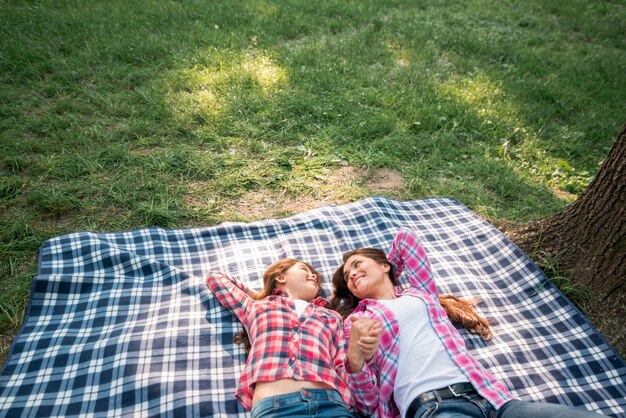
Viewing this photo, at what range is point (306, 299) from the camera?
3.06 metres

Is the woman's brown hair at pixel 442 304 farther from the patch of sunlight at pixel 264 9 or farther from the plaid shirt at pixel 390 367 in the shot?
the patch of sunlight at pixel 264 9

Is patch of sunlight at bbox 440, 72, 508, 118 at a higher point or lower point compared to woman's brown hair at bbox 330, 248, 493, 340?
higher

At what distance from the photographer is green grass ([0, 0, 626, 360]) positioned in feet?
14.3

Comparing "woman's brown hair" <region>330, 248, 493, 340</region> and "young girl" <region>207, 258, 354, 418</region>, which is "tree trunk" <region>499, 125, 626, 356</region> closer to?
"woman's brown hair" <region>330, 248, 493, 340</region>

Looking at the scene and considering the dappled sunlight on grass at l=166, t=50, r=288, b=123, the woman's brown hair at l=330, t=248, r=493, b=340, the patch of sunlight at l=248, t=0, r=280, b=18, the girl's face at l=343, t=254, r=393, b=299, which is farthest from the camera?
the patch of sunlight at l=248, t=0, r=280, b=18

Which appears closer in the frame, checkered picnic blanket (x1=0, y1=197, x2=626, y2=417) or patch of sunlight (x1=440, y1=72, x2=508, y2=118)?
checkered picnic blanket (x1=0, y1=197, x2=626, y2=417)

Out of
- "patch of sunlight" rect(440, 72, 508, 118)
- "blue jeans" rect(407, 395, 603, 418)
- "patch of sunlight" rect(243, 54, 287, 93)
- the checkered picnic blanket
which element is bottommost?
the checkered picnic blanket

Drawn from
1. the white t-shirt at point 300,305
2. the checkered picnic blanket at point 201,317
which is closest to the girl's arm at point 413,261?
the checkered picnic blanket at point 201,317

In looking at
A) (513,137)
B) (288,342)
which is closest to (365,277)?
(288,342)

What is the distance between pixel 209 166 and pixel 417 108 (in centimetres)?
294

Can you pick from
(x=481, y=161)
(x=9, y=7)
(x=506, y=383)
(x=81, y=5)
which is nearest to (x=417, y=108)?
(x=481, y=161)

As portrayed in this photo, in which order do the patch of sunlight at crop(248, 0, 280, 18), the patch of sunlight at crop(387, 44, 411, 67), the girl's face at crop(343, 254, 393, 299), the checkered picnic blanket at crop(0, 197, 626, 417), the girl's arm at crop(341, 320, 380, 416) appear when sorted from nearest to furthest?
the girl's arm at crop(341, 320, 380, 416), the checkered picnic blanket at crop(0, 197, 626, 417), the girl's face at crop(343, 254, 393, 299), the patch of sunlight at crop(387, 44, 411, 67), the patch of sunlight at crop(248, 0, 280, 18)

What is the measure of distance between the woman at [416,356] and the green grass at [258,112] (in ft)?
5.67

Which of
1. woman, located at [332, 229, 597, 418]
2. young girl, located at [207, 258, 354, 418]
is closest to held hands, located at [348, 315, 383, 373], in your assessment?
woman, located at [332, 229, 597, 418]
